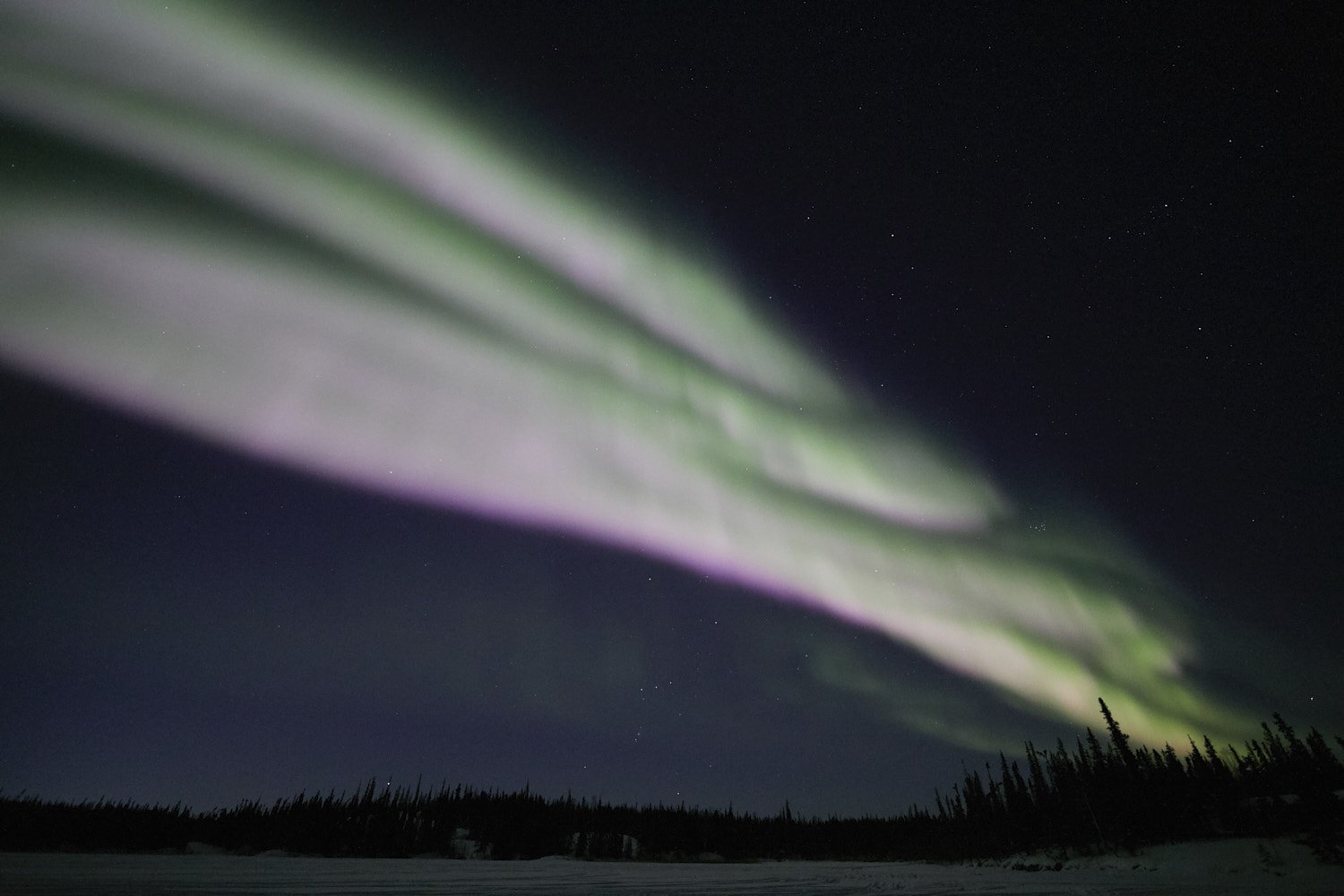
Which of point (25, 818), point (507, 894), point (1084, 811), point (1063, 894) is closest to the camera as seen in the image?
point (507, 894)

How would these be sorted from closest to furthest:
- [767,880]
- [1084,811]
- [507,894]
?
[507,894] < [767,880] < [1084,811]

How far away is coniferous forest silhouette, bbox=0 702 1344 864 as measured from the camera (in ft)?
164

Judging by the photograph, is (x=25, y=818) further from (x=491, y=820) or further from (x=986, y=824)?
(x=986, y=824)

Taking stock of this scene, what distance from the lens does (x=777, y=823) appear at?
85.9m

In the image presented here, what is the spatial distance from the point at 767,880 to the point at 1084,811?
209ft

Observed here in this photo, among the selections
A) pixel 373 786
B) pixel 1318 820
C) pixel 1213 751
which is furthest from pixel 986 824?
pixel 373 786

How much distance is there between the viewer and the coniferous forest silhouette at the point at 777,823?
→ 4988cm

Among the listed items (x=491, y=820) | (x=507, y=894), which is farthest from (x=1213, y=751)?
(x=507, y=894)

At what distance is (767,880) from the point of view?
65.1 ft

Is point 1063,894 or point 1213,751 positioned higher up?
point 1213,751

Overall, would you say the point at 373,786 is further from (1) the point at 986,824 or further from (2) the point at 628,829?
(1) the point at 986,824

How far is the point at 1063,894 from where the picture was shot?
49.8 ft

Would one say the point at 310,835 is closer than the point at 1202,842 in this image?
No

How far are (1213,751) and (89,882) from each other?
12089 centimetres
